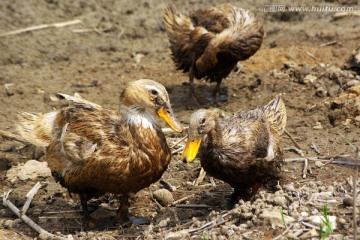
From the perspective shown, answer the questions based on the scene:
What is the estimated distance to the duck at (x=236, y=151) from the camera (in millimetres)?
6064

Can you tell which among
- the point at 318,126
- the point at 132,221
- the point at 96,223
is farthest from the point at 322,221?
the point at 318,126

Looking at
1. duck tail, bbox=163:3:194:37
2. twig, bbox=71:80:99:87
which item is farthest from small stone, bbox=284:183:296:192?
twig, bbox=71:80:99:87

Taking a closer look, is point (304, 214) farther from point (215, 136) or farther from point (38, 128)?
point (38, 128)

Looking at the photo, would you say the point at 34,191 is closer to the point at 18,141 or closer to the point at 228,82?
the point at 18,141

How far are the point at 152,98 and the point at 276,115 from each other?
5.90 ft

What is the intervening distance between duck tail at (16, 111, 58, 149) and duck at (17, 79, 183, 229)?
0.22 metres

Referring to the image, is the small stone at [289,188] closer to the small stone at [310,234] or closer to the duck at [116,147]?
the small stone at [310,234]

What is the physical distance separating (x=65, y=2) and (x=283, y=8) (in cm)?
404

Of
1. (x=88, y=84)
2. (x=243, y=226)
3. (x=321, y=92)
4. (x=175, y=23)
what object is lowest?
(x=243, y=226)

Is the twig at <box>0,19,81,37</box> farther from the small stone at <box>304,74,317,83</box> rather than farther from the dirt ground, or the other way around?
the small stone at <box>304,74,317,83</box>

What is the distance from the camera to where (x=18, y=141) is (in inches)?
305

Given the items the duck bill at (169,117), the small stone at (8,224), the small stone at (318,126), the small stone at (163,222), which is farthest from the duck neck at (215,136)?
the small stone at (318,126)

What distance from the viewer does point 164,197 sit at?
6691 mm

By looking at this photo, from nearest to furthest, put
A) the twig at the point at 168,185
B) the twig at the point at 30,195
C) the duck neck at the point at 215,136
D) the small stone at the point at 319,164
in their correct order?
1. the duck neck at the point at 215,136
2. the twig at the point at 30,195
3. the small stone at the point at 319,164
4. the twig at the point at 168,185
